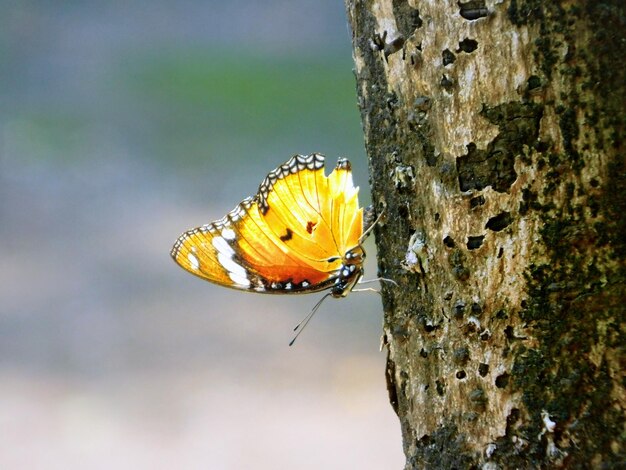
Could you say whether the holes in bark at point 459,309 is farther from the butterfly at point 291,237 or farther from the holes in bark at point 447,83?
the butterfly at point 291,237

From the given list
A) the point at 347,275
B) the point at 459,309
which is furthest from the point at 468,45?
the point at 347,275

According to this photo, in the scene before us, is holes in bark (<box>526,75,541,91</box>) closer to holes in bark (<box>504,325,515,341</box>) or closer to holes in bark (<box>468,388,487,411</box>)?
holes in bark (<box>504,325,515,341</box>)

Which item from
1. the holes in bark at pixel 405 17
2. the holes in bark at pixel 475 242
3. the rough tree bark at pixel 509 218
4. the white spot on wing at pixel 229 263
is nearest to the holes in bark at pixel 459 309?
the rough tree bark at pixel 509 218

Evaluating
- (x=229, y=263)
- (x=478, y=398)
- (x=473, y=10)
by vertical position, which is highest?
(x=473, y=10)

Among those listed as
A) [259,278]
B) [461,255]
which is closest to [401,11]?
[461,255]

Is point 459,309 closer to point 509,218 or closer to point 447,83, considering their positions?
point 509,218
